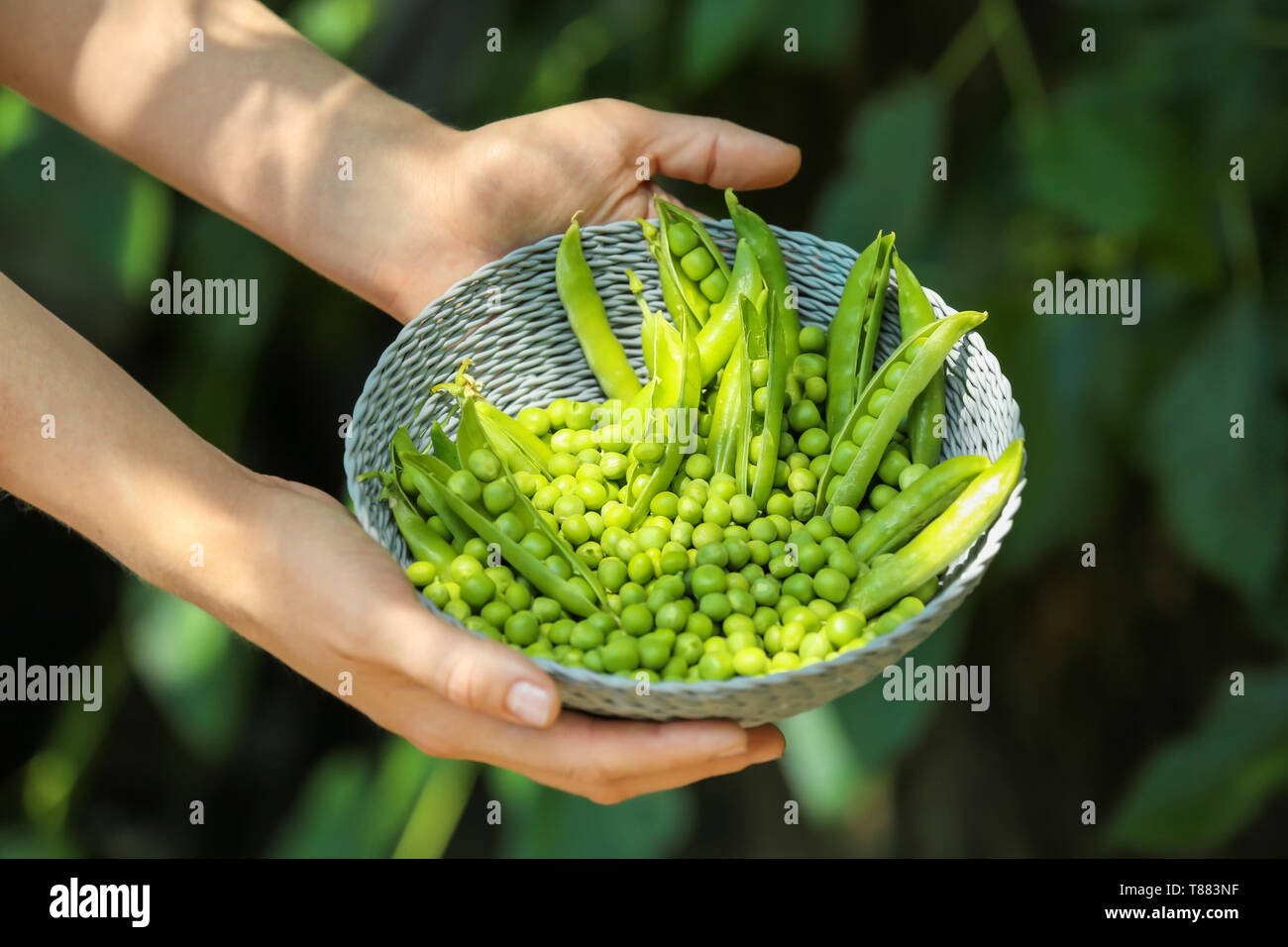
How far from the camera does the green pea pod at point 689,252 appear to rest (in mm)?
2342

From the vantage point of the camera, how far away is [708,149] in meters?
2.50

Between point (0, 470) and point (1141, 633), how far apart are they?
2851 millimetres

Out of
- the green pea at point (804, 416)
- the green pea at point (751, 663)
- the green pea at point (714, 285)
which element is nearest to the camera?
the green pea at point (751, 663)

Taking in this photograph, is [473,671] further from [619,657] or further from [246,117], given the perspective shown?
[246,117]

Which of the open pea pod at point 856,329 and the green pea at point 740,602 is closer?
the green pea at point 740,602

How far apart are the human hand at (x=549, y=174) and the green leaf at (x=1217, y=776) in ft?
4.97

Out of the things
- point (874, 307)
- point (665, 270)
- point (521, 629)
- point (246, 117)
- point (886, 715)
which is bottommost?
point (886, 715)

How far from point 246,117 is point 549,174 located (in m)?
0.68

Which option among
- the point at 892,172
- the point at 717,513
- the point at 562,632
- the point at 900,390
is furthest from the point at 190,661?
the point at 892,172

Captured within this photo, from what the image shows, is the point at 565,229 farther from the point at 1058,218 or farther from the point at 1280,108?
the point at 1280,108

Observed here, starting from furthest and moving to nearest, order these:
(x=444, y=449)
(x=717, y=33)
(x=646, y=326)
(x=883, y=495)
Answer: (x=717, y=33)
(x=646, y=326)
(x=444, y=449)
(x=883, y=495)

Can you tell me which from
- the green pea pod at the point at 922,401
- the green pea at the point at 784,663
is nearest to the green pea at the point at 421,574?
the green pea at the point at 784,663

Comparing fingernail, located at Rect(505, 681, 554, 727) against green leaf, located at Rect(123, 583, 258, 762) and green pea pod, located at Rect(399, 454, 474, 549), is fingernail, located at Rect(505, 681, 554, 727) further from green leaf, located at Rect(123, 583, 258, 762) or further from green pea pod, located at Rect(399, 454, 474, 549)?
green leaf, located at Rect(123, 583, 258, 762)

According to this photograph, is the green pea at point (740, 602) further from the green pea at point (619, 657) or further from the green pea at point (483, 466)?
the green pea at point (483, 466)
